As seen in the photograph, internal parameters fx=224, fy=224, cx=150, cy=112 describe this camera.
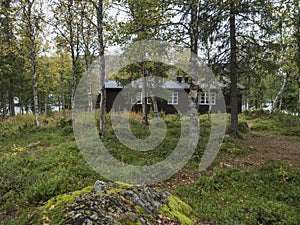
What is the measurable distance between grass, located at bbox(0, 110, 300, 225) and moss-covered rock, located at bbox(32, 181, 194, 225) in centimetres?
60

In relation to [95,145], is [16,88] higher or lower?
higher

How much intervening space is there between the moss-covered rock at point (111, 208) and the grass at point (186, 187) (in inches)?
23.7

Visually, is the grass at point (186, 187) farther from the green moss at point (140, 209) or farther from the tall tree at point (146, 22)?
the tall tree at point (146, 22)

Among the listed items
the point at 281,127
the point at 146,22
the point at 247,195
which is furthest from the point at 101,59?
the point at 281,127

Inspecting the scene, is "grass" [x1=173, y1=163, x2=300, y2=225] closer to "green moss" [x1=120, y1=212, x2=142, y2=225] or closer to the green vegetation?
"green moss" [x1=120, y1=212, x2=142, y2=225]

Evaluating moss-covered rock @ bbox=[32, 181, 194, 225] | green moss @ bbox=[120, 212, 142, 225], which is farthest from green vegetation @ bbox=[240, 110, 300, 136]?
green moss @ bbox=[120, 212, 142, 225]

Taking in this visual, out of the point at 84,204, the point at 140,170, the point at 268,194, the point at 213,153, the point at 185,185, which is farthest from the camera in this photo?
the point at 213,153

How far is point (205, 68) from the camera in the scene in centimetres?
1134

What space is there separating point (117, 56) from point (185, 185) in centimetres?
1002

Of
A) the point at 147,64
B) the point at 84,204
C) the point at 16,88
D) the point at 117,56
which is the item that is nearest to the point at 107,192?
the point at 84,204

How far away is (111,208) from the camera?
291 cm

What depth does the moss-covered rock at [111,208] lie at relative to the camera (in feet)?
8.86

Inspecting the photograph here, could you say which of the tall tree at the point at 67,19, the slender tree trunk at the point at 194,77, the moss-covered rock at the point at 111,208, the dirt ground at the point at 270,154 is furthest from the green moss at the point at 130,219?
the tall tree at the point at 67,19

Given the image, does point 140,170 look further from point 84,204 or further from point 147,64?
point 147,64
